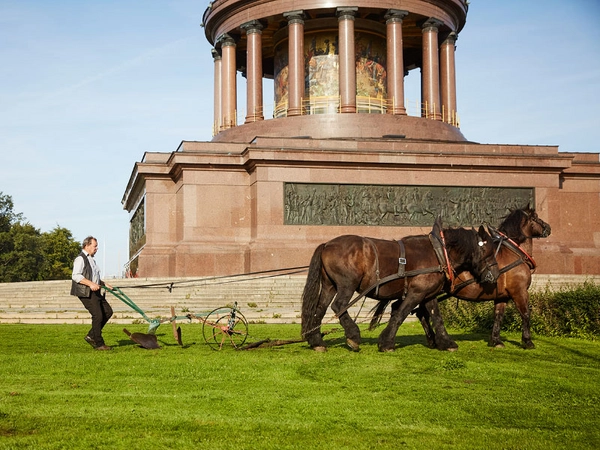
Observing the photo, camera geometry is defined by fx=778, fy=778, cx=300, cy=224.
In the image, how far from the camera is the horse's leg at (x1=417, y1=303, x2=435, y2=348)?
11820 mm

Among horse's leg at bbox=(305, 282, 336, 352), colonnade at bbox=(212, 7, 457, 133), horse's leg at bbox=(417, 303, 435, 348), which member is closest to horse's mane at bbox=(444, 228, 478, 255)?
horse's leg at bbox=(417, 303, 435, 348)

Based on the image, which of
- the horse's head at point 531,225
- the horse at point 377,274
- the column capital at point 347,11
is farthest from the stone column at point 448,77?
the horse at point 377,274

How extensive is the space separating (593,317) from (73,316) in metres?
11.4

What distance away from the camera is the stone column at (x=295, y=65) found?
1328 inches

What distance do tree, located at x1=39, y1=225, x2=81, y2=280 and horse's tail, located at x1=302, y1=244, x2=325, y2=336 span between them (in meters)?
63.4

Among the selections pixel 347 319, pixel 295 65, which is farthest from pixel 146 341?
pixel 295 65

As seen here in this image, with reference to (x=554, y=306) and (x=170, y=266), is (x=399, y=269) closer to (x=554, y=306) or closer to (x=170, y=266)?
(x=554, y=306)

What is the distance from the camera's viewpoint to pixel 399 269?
1124 centimetres

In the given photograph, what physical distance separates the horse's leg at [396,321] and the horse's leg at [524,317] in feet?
6.01

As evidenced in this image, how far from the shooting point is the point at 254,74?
117 ft

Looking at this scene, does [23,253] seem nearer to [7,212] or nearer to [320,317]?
[7,212]

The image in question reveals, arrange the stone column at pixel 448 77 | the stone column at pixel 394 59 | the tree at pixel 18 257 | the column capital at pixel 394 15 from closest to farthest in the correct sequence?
the stone column at pixel 394 59
the column capital at pixel 394 15
the stone column at pixel 448 77
the tree at pixel 18 257

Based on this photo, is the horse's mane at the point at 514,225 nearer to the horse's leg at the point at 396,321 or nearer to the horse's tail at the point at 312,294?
the horse's leg at the point at 396,321

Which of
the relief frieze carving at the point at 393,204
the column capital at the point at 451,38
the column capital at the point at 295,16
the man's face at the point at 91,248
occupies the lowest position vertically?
the man's face at the point at 91,248
